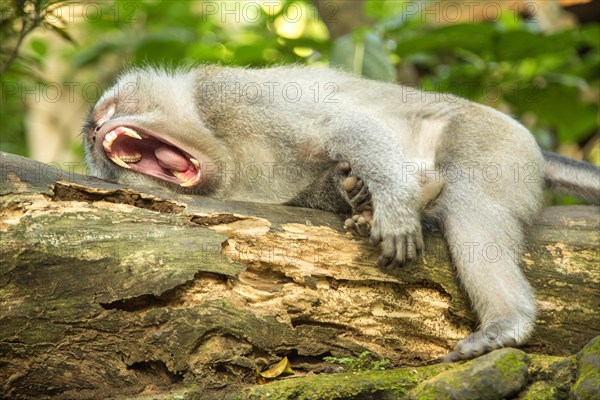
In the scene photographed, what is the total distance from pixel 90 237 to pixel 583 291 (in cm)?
328

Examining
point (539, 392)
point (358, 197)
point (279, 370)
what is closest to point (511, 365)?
point (539, 392)

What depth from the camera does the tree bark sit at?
3908 millimetres

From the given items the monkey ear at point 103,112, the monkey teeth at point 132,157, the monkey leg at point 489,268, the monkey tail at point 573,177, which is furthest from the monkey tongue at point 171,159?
the monkey tail at point 573,177

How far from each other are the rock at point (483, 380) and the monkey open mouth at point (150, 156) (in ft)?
8.31

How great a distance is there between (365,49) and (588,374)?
4.68 meters

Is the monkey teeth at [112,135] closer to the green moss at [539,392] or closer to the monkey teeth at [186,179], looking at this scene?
the monkey teeth at [186,179]

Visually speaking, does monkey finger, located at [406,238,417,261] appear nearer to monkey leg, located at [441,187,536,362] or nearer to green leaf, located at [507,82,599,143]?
Answer: monkey leg, located at [441,187,536,362]

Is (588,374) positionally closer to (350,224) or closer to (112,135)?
(350,224)

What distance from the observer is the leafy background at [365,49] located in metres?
7.26

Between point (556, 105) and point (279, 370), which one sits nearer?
point (279, 370)

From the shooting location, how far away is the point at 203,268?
4156 millimetres

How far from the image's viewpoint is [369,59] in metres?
7.22

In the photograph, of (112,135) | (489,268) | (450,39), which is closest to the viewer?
(489,268)

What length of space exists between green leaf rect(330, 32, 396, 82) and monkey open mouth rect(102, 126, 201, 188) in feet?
8.14
